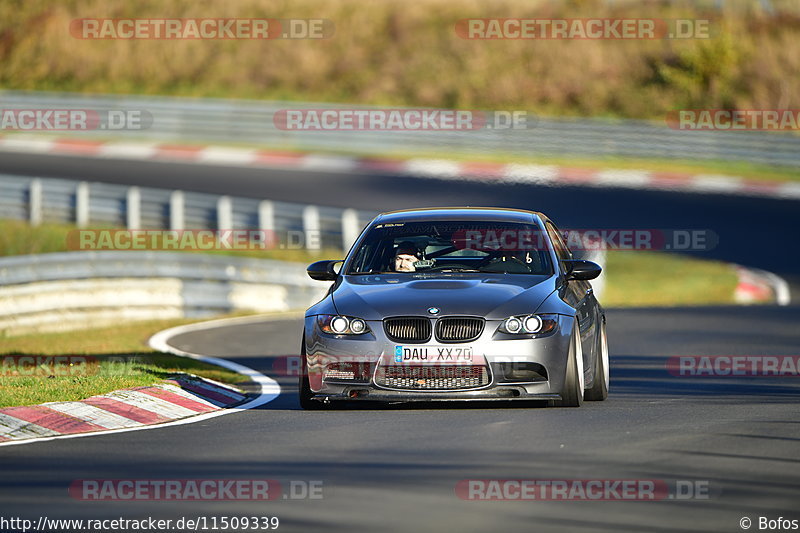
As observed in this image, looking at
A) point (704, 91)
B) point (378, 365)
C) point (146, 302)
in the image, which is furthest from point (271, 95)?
point (378, 365)

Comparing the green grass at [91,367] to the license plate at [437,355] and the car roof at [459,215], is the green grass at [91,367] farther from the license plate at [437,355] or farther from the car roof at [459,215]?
the license plate at [437,355]

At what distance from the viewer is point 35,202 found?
2912cm

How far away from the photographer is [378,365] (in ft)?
33.1

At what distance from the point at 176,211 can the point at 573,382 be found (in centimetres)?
1939

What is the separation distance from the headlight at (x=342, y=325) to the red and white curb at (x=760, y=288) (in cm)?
1649

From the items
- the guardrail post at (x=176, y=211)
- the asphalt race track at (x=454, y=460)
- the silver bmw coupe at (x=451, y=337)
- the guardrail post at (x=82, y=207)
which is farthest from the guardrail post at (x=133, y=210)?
the silver bmw coupe at (x=451, y=337)

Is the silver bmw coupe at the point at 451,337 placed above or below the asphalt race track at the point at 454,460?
above

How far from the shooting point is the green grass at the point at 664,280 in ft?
89.9

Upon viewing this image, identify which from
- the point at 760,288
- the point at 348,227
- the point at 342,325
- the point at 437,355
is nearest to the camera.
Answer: the point at 437,355

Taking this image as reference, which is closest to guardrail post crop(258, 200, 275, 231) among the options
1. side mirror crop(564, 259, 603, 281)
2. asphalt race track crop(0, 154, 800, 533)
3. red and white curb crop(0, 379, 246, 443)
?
asphalt race track crop(0, 154, 800, 533)

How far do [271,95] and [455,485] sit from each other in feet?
145

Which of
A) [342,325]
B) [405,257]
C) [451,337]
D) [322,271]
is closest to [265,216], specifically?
[322,271]

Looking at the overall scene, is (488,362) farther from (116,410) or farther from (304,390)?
(116,410)

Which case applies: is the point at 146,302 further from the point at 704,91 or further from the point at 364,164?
the point at 704,91
